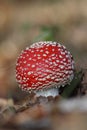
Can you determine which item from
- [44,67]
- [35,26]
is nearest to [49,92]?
[44,67]

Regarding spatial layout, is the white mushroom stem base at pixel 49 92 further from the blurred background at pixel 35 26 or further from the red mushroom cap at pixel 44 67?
the blurred background at pixel 35 26

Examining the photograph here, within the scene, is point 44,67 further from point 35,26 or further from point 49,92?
point 35,26

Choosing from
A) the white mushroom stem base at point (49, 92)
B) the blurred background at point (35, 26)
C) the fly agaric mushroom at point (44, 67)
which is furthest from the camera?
the blurred background at point (35, 26)

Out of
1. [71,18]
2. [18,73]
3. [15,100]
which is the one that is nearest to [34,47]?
[18,73]

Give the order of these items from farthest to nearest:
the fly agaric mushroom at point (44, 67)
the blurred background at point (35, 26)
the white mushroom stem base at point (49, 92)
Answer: the blurred background at point (35, 26), the white mushroom stem base at point (49, 92), the fly agaric mushroom at point (44, 67)

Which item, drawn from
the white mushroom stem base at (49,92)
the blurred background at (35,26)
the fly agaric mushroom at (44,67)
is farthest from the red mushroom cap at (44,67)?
the blurred background at (35,26)

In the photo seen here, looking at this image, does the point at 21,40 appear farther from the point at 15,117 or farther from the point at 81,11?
the point at 15,117
